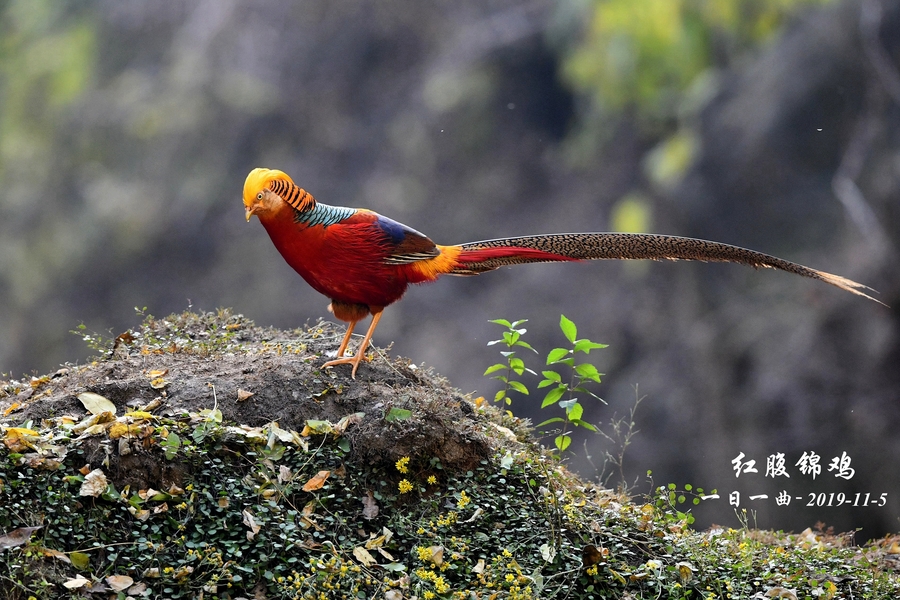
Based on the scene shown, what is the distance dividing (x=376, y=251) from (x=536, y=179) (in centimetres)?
→ 541

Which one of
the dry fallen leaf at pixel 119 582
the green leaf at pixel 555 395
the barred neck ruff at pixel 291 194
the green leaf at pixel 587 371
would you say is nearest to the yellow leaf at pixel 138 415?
the dry fallen leaf at pixel 119 582

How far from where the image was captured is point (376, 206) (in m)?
8.99

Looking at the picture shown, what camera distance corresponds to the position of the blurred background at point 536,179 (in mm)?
7547

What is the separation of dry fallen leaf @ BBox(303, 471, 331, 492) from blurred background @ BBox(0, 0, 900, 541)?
191 inches

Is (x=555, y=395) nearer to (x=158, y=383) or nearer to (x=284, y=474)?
(x=284, y=474)

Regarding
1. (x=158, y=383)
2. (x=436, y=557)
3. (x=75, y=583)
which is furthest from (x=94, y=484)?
(x=436, y=557)

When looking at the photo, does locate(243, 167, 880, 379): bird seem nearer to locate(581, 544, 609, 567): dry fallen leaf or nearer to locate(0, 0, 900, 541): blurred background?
locate(581, 544, 609, 567): dry fallen leaf

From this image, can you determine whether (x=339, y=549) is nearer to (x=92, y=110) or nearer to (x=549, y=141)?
(x=549, y=141)

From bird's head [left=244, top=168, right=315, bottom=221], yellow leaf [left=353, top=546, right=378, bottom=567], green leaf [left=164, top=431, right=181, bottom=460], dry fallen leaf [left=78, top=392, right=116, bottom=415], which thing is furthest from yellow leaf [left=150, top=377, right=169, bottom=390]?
yellow leaf [left=353, top=546, right=378, bottom=567]

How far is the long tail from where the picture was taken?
11.9ft

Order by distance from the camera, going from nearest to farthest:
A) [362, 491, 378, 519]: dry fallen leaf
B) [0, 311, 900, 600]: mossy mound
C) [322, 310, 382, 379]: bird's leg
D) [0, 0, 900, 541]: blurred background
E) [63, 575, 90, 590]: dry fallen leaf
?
[63, 575, 90, 590]: dry fallen leaf
[0, 311, 900, 600]: mossy mound
[362, 491, 378, 519]: dry fallen leaf
[322, 310, 382, 379]: bird's leg
[0, 0, 900, 541]: blurred background

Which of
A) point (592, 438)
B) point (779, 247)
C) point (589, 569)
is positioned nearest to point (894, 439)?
point (779, 247)

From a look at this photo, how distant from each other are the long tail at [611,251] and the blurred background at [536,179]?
4.26 meters

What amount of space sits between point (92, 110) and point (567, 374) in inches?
242
